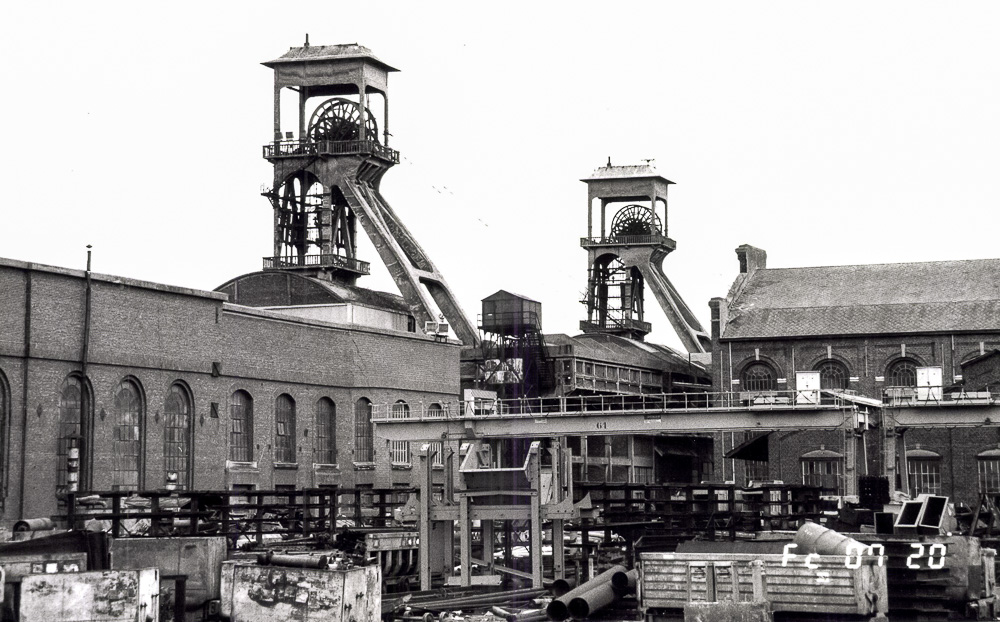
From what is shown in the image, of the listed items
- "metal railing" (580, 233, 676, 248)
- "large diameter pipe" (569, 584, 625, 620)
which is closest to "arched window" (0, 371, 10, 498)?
"large diameter pipe" (569, 584, 625, 620)

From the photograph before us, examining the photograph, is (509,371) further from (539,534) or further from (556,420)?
(539,534)

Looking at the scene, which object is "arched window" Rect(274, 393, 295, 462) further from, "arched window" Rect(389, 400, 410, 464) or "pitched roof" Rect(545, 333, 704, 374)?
"pitched roof" Rect(545, 333, 704, 374)

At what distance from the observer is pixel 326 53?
65.8 m

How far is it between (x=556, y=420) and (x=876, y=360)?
20.4 meters

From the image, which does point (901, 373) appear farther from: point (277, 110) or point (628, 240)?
point (277, 110)

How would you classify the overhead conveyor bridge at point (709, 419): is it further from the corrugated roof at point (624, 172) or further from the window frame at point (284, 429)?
the corrugated roof at point (624, 172)

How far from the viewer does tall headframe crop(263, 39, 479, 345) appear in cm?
6538

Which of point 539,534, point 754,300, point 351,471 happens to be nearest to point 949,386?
point 754,300

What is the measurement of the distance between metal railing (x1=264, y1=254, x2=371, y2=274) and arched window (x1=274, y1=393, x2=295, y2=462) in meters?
14.6

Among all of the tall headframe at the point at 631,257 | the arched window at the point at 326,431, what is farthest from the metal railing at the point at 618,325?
the arched window at the point at 326,431

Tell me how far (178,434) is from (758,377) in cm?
2822

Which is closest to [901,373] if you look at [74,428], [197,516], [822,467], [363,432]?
[822,467]

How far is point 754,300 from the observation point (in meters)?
67.6

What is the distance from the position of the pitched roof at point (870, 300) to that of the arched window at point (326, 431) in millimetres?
20035
